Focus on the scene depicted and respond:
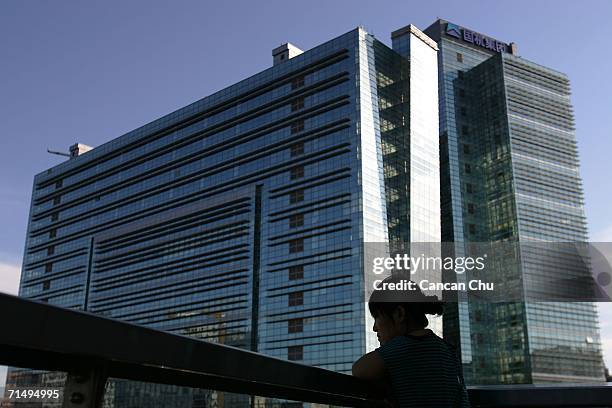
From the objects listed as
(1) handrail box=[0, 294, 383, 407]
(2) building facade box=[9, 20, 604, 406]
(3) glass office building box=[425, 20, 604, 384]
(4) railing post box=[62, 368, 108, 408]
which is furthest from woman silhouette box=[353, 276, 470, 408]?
(3) glass office building box=[425, 20, 604, 384]

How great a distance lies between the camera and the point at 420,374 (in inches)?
131

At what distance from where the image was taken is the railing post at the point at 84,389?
2.52 metres

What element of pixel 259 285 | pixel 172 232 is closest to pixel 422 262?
pixel 259 285

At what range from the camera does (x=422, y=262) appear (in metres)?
95.8

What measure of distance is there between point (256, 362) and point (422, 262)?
94681 mm

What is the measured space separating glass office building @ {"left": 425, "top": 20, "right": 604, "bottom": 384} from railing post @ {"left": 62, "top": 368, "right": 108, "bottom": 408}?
107 meters

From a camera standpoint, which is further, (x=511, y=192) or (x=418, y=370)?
(x=511, y=192)

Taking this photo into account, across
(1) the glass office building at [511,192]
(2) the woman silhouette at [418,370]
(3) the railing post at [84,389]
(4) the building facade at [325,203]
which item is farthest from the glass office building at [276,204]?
(3) the railing post at [84,389]

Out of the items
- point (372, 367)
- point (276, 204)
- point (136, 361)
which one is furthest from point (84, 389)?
point (276, 204)

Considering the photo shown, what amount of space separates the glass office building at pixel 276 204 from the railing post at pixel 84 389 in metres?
79.5

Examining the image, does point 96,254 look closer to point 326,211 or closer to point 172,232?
point 172,232

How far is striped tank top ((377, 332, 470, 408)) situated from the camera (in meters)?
3.32

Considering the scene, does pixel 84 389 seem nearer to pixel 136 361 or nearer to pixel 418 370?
pixel 136 361

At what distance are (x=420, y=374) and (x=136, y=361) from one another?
152 centimetres
